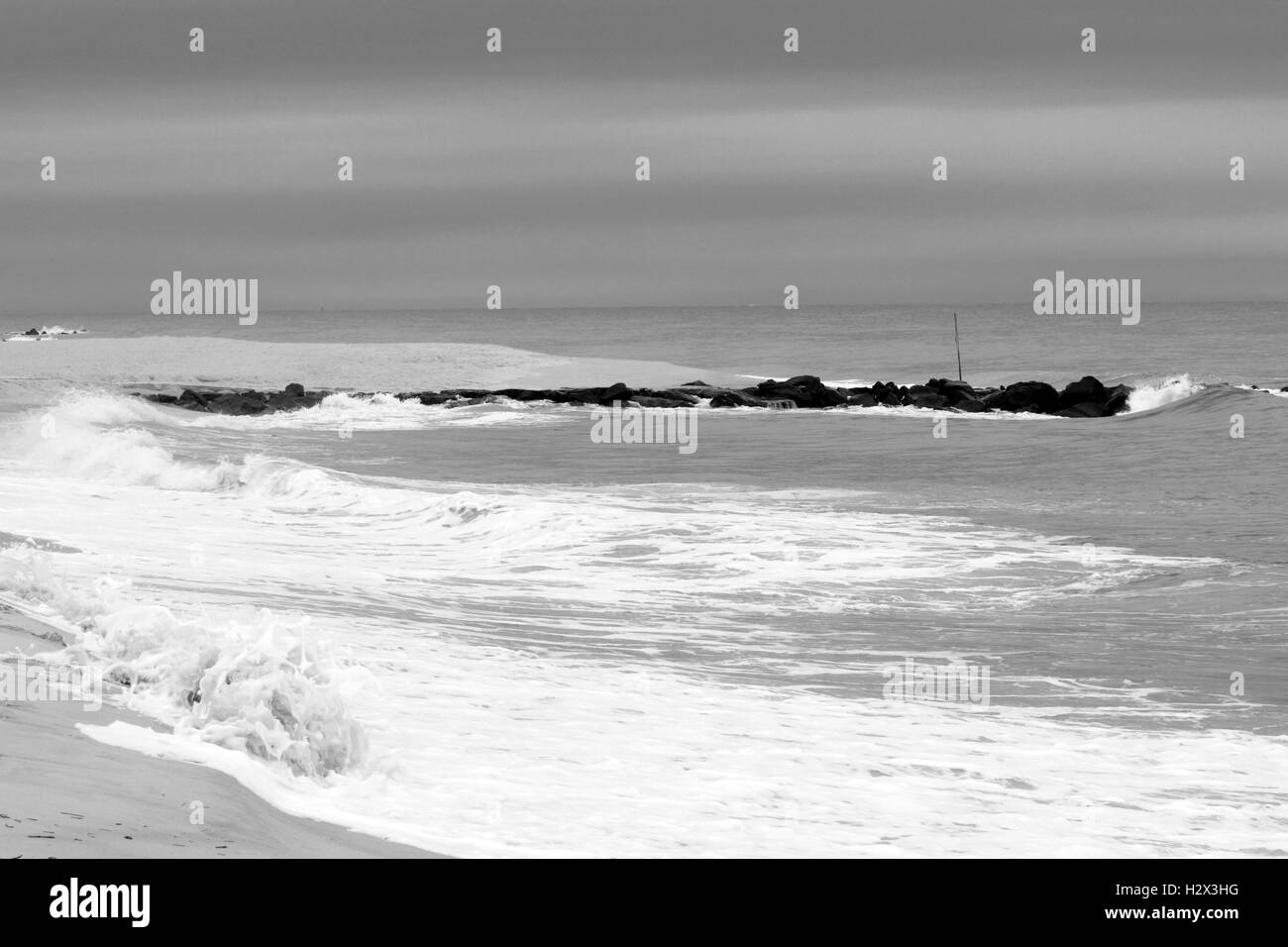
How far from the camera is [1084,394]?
48094 millimetres

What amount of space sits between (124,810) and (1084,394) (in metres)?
45.6

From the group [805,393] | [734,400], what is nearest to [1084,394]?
[805,393]

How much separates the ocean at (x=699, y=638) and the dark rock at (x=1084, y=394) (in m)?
16.6

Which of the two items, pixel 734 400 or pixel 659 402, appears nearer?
pixel 734 400

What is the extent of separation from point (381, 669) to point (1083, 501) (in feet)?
50.3

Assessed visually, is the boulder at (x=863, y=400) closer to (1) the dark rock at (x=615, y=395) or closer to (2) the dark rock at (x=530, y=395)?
(1) the dark rock at (x=615, y=395)

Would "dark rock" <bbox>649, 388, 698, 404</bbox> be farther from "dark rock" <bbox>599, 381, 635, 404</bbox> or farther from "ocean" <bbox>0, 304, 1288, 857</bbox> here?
"ocean" <bbox>0, 304, 1288, 857</bbox>

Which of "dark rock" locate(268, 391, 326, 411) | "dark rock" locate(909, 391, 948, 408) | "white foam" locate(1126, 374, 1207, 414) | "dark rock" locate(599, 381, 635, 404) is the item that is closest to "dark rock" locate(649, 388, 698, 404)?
"dark rock" locate(599, 381, 635, 404)

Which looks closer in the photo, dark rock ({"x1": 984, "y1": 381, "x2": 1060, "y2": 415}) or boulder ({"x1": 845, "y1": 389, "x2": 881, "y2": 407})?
dark rock ({"x1": 984, "y1": 381, "x2": 1060, "y2": 415})

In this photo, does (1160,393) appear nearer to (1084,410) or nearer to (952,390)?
(1084,410)

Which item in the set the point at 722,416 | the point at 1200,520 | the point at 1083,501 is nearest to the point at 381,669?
the point at 1200,520

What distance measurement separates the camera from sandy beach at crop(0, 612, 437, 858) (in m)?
5.45

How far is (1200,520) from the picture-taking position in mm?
20250

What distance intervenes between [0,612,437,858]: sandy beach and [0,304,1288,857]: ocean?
28 centimetres
